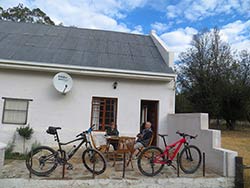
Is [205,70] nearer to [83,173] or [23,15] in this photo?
[23,15]

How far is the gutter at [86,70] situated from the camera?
8.24 meters

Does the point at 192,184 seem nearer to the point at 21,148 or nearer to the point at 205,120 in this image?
the point at 205,120

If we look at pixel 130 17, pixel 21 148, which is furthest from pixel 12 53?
pixel 130 17

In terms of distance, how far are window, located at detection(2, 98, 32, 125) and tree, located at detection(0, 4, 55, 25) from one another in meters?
17.1

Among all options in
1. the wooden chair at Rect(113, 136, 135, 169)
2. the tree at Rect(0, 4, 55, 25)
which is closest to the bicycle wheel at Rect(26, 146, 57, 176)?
the wooden chair at Rect(113, 136, 135, 169)

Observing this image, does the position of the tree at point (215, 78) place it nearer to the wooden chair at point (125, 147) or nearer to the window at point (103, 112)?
the window at point (103, 112)

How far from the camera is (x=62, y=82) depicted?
826 cm

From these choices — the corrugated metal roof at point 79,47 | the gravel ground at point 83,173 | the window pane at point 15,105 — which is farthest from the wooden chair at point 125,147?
the window pane at point 15,105

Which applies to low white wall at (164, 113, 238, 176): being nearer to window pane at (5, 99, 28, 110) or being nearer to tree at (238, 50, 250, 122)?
window pane at (5, 99, 28, 110)

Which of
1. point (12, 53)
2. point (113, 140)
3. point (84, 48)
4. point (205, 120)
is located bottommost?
point (113, 140)

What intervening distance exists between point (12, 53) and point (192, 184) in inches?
320

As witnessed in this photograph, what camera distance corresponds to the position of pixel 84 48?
10594 millimetres

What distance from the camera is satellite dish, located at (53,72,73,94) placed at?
8195 millimetres

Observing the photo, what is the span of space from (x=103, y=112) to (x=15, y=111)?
3419 mm
